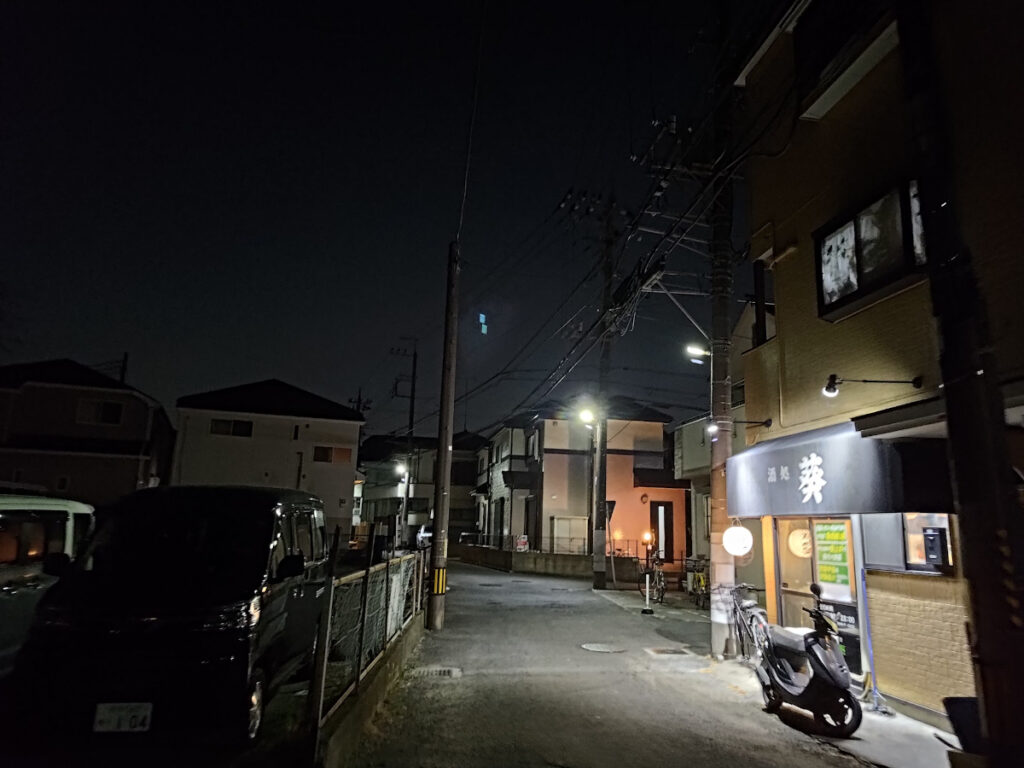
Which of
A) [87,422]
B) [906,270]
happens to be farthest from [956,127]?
[87,422]

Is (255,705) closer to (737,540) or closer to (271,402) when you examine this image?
(737,540)

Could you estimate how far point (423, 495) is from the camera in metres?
52.4

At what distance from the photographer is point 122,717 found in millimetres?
4672

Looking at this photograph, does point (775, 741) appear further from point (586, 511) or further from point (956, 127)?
point (586, 511)

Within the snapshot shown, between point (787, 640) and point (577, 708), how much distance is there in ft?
8.63

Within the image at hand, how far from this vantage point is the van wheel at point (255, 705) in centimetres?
493

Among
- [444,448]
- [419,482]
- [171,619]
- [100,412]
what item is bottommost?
[171,619]

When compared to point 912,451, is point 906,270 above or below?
above

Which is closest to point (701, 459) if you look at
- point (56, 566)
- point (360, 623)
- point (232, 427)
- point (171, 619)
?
point (360, 623)

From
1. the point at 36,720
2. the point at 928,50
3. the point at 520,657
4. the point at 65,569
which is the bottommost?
the point at 520,657

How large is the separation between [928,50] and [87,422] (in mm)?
33249

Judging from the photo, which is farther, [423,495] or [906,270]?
[423,495]

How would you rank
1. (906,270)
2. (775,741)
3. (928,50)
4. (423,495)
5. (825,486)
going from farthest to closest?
(423,495)
(825,486)
(906,270)
(775,741)
(928,50)

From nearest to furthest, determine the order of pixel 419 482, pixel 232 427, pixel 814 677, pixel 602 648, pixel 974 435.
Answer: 1. pixel 974 435
2. pixel 814 677
3. pixel 602 648
4. pixel 232 427
5. pixel 419 482
